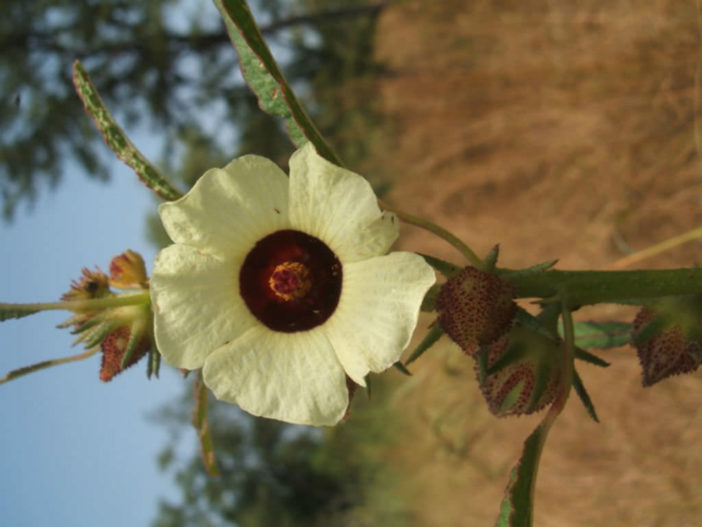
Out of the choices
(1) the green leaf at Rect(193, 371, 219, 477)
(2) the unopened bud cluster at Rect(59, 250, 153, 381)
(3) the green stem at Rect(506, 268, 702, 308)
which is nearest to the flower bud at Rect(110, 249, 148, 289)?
(2) the unopened bud cluster at Rect(59, 250, 153, 381)

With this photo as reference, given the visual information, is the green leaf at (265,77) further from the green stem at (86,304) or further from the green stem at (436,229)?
the green stem at (86,304)

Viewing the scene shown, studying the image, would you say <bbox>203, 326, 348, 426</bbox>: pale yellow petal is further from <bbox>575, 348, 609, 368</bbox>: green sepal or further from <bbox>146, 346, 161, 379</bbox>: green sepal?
<bbox>575, 348, 609, 368</bbox>: green sepal

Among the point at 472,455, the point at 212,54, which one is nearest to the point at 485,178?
the point at 472,455

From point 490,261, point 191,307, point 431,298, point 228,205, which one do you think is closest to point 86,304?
point 191,307

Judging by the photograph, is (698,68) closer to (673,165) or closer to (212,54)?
(673,165)

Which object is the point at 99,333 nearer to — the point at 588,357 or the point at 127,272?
the point at 127,272
